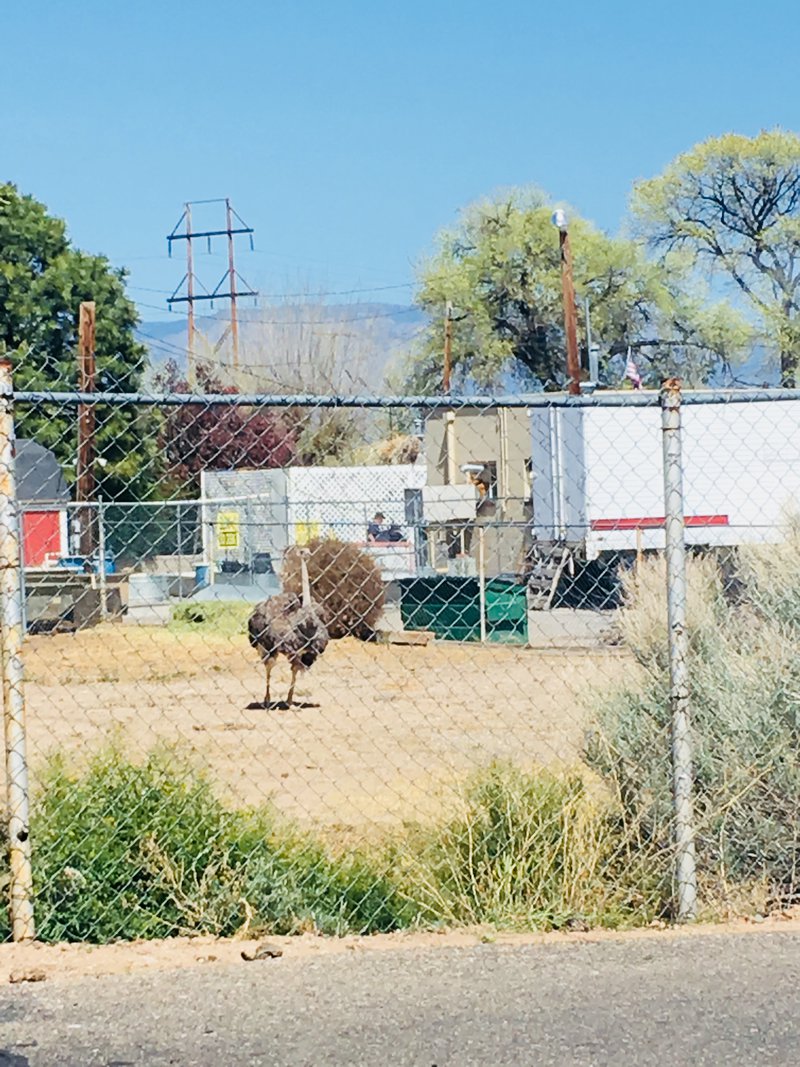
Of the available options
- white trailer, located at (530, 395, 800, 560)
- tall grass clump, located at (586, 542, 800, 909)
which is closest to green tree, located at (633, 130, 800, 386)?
white trailer, located at (530, 395, 800, 560)

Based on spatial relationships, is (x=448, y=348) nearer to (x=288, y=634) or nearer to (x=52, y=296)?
(x=52, y=296)

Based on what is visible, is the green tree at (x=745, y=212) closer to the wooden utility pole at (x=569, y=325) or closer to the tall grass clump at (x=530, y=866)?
the wooden utility pole at (x=569, y=325)

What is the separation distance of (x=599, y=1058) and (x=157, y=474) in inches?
1515

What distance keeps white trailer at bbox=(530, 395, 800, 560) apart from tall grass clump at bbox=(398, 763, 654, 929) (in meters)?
16.9

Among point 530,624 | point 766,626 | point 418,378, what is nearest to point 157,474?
point 418,378

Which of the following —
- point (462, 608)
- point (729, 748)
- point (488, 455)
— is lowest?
point (462, 608)

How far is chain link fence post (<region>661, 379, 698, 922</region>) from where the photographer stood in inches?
225

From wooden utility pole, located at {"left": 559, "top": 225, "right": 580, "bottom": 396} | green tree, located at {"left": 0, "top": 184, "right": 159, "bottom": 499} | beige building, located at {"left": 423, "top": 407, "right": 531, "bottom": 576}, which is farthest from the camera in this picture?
green tree, located at {"left": 0, "top": 184, "right": 159, "bottom": 499}

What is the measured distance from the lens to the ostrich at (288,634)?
14.3 metres

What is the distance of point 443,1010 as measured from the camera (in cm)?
488

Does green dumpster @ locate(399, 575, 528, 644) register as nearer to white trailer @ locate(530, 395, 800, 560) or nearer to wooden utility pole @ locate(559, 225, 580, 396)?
white trailer @ locate(530, 395, 800, 560)

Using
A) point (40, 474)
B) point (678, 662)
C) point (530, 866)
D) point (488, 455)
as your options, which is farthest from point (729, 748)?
point (488, 455)

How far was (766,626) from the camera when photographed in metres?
6.43

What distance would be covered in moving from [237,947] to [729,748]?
2020 millimetres
